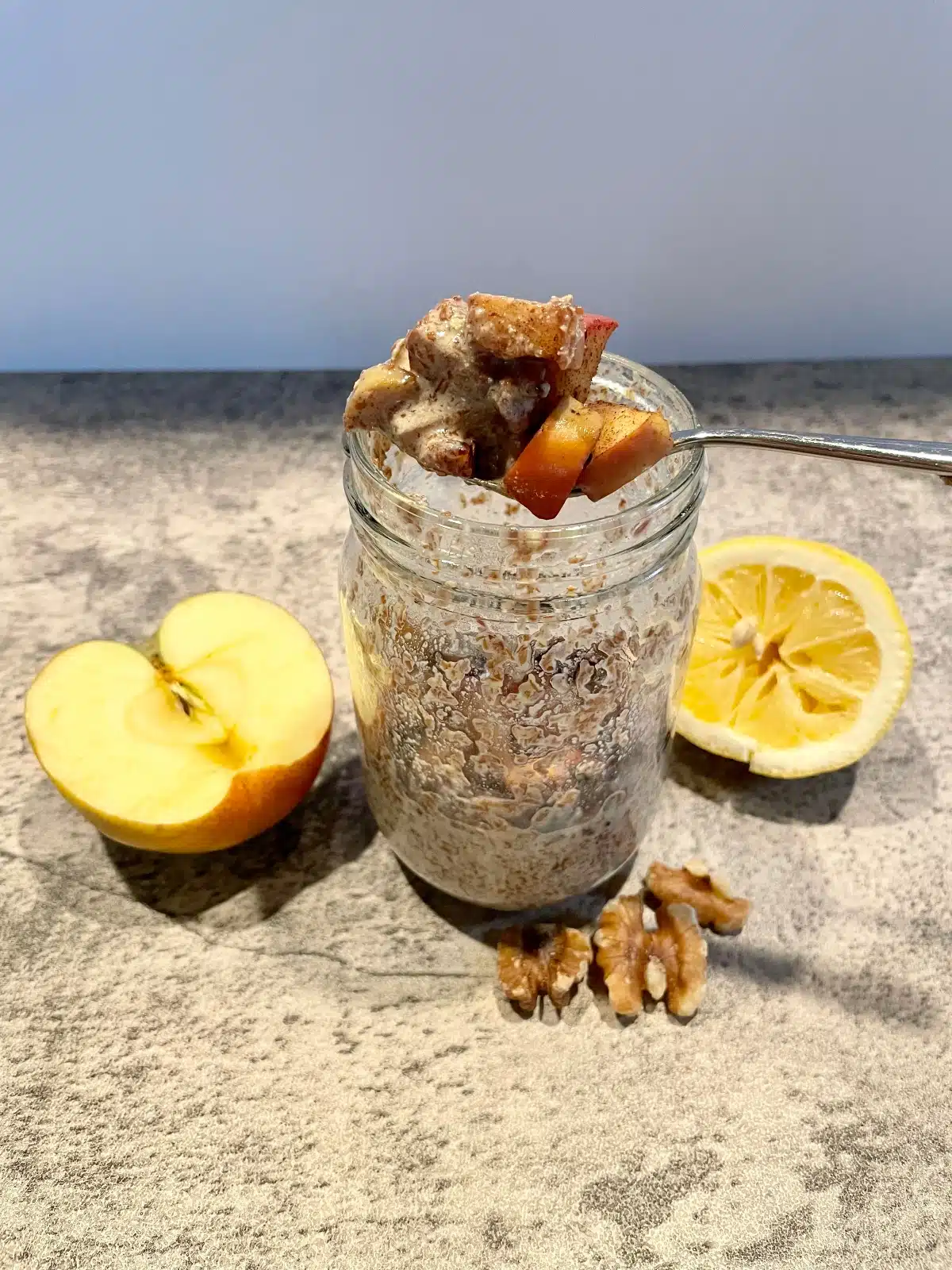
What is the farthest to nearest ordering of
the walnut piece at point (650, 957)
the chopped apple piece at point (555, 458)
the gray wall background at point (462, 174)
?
1. the gray wall background at point (462, 174)
2. the walnut piece at point (650, 957)
3. the chopped apple piece at point (555, 458)

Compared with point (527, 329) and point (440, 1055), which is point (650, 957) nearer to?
point (440, 1055)

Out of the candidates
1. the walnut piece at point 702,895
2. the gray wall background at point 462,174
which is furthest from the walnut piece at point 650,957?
the gray wall background at point 462,174

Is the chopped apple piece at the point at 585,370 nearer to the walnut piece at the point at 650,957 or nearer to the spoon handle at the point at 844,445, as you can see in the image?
the spoon handle at the point at 844,445

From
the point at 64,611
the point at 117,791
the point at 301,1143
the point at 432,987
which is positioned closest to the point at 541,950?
the point at 432,987

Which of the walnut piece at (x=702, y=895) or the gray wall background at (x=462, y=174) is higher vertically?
the gray wall background at (x=462, y=174)

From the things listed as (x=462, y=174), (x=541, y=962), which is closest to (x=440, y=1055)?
(x=541, y=962)

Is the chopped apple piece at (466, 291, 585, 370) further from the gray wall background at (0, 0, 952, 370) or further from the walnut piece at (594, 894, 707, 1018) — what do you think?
the gray wall background at (0, 0, 952, 370)
